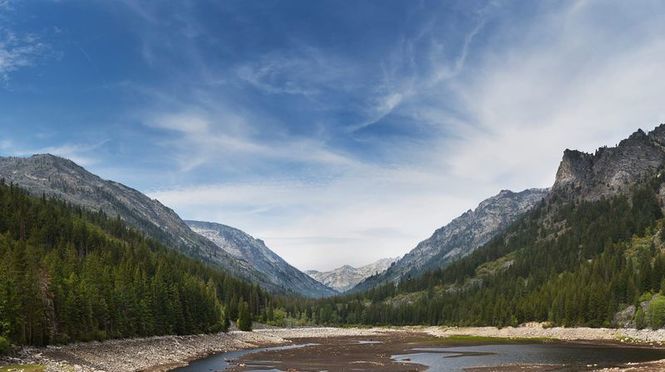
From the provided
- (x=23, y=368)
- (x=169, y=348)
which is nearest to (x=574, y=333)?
(x=169, y=348)

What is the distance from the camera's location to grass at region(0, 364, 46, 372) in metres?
49.0

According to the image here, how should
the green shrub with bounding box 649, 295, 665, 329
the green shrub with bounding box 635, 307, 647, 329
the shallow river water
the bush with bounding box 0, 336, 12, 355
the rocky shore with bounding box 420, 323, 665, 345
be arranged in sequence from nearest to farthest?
the bush with bounding box 0, 336, 12, 355 → the shallow river water → the rocky shore with bounding box 420, 323, 665, 345 → the green shrub with bounding box 649, 295, 665, 329 → the green shrub with bounding box 635, 307, 647, 329

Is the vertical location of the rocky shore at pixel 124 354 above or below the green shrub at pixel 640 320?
below

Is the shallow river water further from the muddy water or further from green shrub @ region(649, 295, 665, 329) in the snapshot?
green shrub @ region(649, 295, 665, 329)

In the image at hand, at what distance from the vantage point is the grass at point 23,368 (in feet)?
161

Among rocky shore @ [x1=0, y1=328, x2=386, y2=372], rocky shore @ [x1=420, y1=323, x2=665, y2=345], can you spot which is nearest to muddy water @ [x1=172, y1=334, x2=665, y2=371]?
rocky shore @ [x1=0, y1=328, x2=386, y2=372]

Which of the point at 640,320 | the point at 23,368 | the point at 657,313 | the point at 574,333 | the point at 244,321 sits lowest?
the point at 574,333

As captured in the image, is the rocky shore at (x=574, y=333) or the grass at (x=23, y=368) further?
the rocky shore at (x=574, y=333)

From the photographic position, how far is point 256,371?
69.8m

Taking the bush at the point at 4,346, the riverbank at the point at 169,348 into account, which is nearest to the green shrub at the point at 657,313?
the riverbank at the point at 169,348

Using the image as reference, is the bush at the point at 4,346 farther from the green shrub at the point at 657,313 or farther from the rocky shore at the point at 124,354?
the green shrub at the point at 657,313

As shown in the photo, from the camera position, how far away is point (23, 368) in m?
50.5

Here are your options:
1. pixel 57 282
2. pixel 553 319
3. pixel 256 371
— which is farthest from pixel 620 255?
pixel 57 282

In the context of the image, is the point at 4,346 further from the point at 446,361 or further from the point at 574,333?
the point at 574,333
